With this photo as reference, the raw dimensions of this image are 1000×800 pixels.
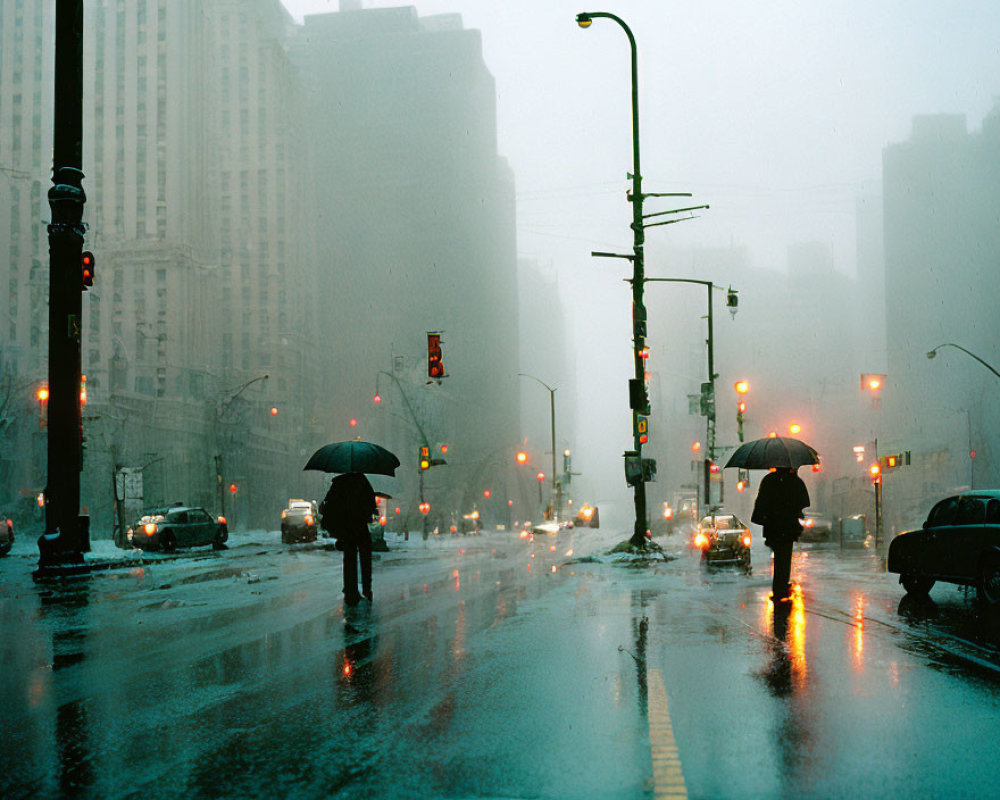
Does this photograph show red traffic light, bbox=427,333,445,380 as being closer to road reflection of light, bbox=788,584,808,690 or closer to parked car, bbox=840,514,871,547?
parked car, bbox=840,514,871,547

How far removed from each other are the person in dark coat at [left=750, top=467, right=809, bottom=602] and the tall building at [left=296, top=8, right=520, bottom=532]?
134939mm

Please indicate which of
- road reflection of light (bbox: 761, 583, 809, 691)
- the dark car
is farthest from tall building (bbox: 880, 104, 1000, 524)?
road reflection of light (bbox: 761, 583, 809, 691)

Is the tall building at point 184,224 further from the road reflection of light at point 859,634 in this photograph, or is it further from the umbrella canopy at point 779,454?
the road reflection of light at point 859,634

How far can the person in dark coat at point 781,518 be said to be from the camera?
501 inches

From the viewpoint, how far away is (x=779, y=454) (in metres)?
14.4

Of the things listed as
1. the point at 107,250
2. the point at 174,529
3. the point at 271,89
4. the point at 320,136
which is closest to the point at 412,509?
the point at 107,250

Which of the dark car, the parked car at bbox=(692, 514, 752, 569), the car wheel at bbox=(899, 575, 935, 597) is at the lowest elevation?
the parked car at bbox=(692, 514, 752, 569)

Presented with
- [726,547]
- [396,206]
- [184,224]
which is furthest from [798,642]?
[396,206]

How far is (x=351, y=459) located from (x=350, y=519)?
0.89 m

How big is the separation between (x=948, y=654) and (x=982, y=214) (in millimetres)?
141810

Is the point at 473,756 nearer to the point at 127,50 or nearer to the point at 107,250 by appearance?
the point at 107,250

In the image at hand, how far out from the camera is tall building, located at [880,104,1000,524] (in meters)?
115

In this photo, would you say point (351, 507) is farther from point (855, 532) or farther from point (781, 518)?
point (855, 532)

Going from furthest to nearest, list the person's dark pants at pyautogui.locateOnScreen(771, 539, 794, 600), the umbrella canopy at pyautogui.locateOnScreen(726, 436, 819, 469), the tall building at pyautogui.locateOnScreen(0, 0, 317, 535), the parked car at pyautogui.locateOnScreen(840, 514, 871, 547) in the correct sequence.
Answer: the tall building at pyautogui.locateOnScreen(0, 0, 317, 535) → the parked car at pyautogui.locateOnScreen(840, 514, 871, 547) → the umbrella canopy at pyautogui.locateOnScreen(726, 436, 819, 469) → the person's dark pants at pyautogui.locateOnScreen(771, 539, 794, 600)
